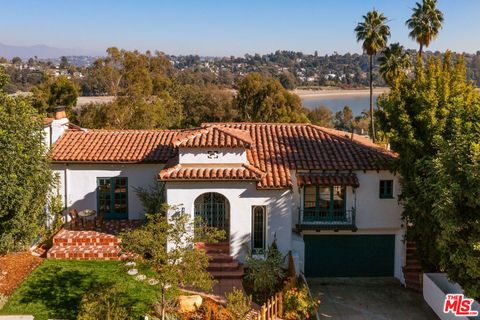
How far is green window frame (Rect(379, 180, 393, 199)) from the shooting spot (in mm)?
22922

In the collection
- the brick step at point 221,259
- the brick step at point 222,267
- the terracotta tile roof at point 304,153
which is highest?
the terracotta tile roof at point 304,153

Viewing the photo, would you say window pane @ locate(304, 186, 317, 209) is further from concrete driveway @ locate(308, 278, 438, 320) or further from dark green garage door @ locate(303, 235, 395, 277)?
concrete driveway @ locate(308, 278, 438, 320)

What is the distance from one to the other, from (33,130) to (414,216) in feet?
49.7

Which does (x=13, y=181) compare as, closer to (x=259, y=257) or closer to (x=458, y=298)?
(x=259, y=257)

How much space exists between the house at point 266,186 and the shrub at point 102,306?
489 centimetres

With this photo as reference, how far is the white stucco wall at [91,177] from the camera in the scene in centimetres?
2453

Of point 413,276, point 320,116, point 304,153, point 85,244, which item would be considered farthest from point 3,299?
point 320,116

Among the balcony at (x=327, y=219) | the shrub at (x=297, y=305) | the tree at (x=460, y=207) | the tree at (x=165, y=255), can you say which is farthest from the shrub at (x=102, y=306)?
the tree at (x=460, y=207)

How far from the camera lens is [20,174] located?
17.1m

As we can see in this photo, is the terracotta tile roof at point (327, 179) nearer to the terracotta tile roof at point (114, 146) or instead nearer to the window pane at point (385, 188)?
the window pane at point (385, 188)

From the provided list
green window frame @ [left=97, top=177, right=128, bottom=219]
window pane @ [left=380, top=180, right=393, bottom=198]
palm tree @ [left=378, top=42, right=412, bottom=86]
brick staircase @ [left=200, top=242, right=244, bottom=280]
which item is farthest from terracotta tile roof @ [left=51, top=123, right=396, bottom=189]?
palm tree @ [left=378, top=42, right=412, bottom=86]

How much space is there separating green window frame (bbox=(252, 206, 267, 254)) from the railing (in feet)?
5.85

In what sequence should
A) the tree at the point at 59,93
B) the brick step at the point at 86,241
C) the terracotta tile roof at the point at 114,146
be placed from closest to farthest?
the brick step at the point at 86,241
the terracotta tile roof at the point at 114,146
the tree at the point at 59,93

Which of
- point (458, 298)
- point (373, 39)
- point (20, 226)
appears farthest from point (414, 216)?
point (373, 39)
